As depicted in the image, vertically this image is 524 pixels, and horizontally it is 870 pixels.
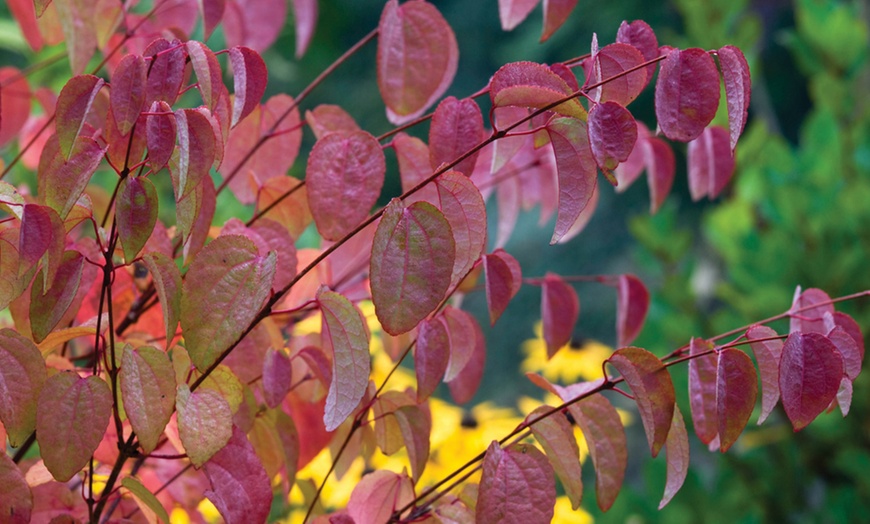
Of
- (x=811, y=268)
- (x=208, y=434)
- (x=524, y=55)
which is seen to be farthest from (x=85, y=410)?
(x=524, y=55)

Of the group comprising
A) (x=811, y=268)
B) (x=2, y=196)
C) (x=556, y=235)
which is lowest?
Answer: (x=811, y=268)

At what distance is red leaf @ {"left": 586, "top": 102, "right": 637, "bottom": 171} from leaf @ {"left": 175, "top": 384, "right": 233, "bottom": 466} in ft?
0.62

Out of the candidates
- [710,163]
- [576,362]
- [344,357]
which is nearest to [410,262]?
[344,357]

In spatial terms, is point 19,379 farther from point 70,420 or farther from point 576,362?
point 576,362

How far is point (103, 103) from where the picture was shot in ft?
1.65

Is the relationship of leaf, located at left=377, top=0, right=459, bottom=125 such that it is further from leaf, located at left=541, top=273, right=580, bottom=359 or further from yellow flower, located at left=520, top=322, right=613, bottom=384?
yellow flower, located at left=520, top=322, right=613, bottom=384

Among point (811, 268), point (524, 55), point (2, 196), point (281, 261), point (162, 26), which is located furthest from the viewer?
point (524, 55)

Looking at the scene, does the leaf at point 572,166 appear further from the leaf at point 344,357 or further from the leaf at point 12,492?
the leaf at point 12,492

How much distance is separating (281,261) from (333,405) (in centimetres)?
11

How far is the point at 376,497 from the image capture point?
1.54 ft

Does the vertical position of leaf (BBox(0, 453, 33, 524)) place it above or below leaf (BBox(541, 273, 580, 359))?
above

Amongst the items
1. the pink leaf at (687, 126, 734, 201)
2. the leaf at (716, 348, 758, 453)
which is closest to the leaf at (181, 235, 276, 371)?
the leaf at (716, 348, 758, 453)

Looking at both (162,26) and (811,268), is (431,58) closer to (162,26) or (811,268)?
(162,26)

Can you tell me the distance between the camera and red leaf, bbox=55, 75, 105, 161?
1.13ft
